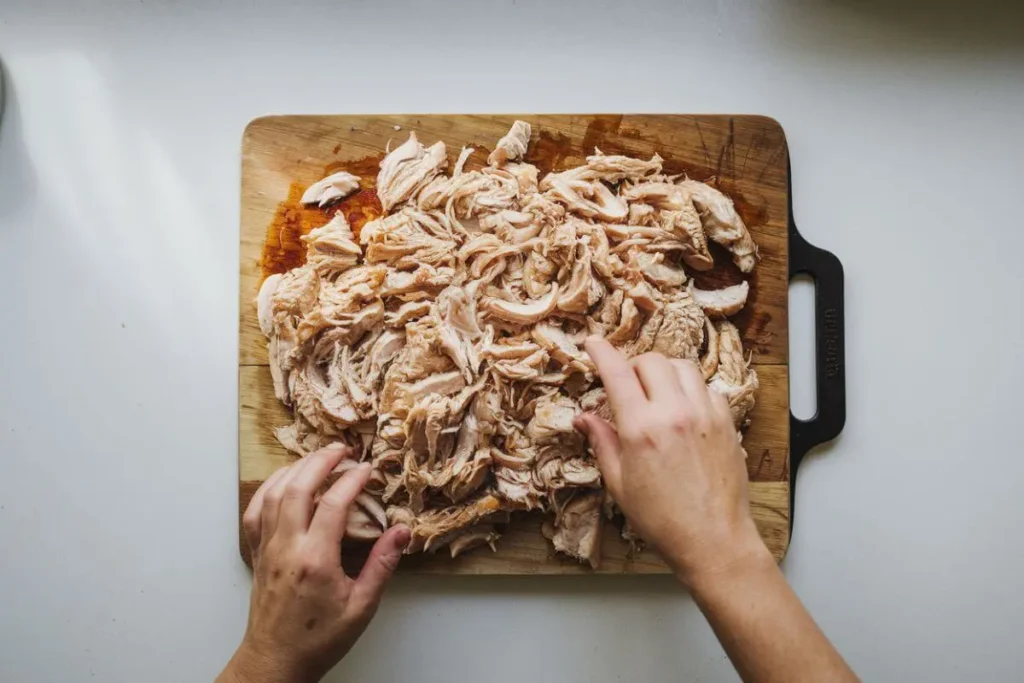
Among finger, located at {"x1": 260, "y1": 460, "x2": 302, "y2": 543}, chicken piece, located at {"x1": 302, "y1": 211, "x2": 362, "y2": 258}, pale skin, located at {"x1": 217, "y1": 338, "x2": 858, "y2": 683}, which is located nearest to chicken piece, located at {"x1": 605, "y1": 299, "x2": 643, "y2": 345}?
pale skin, located at {"x1": 217, "y1": 338, "x2": 858, "y2": 683}

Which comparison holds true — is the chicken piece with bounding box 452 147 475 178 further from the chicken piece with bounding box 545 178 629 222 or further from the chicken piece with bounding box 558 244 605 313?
the chicken piece with bounding box 558 244 605 313

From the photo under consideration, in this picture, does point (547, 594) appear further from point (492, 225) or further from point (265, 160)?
point (265, 160)

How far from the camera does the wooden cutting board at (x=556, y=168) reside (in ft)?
5.34

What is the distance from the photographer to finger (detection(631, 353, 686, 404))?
127cm

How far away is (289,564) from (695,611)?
1.05m

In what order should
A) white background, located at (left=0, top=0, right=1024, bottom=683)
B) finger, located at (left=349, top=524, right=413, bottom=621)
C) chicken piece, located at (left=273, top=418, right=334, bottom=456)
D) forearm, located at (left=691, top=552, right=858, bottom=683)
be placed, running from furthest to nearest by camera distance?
white background, located at (left=0, top=0, right=1024, bottom=683) < chicken piece, located at (left=273, top=418, right=334, bottom=456) < finger, located at (left=349, top=524, right=413, bottom=621) < forearm, located at (left=691, top=552, right=858, bottom=683)

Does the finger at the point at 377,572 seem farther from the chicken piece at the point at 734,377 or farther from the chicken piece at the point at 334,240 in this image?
the chicken piece at the point at 734,377

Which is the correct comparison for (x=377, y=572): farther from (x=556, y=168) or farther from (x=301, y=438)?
(x=556, y=168)

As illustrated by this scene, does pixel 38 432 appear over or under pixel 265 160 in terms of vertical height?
under

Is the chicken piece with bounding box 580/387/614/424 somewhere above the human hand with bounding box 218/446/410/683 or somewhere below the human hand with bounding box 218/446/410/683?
above

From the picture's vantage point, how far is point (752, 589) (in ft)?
3.75

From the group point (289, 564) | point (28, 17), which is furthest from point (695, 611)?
point (28, 17)


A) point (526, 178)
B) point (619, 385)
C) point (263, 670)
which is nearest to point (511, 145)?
point (526, 178)

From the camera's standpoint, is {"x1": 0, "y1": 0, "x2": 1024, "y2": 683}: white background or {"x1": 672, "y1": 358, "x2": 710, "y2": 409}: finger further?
{"x1": 0, "y1": 0, "x2": 1024, "y2": 683}: white background
